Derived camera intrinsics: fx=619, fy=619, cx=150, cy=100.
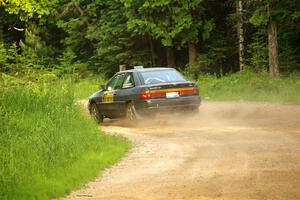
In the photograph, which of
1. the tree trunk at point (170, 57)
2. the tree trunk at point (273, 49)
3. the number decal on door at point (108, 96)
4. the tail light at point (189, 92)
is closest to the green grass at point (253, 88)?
the tree trunk at point (273, 49)

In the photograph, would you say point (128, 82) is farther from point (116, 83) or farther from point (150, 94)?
point (150, 94)

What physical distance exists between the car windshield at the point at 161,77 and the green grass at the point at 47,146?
2.88m

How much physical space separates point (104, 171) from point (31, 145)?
130 cm

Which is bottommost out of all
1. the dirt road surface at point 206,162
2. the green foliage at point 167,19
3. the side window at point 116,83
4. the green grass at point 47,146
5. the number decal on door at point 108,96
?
the dirt road surface at point 206,162

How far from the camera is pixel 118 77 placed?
19219mm

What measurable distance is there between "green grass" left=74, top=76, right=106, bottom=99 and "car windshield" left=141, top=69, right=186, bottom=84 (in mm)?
12012

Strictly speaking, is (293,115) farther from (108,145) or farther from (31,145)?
(31,145)

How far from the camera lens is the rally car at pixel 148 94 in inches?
679

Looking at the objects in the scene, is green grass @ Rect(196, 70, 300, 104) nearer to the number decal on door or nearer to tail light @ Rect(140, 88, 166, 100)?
tail light @ Rect(140, 88, 166, 100)

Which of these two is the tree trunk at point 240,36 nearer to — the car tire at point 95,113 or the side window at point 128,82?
the car tire at point 95,113

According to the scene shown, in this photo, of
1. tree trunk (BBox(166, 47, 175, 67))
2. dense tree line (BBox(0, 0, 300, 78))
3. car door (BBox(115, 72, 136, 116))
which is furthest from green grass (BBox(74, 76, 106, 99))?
car door (BBox(115, 72, 136, 116))

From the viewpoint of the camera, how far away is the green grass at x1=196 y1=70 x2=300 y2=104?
23734 millimetres

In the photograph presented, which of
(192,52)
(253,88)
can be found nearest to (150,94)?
(253,88)

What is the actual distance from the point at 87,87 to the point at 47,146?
79.4 ft
